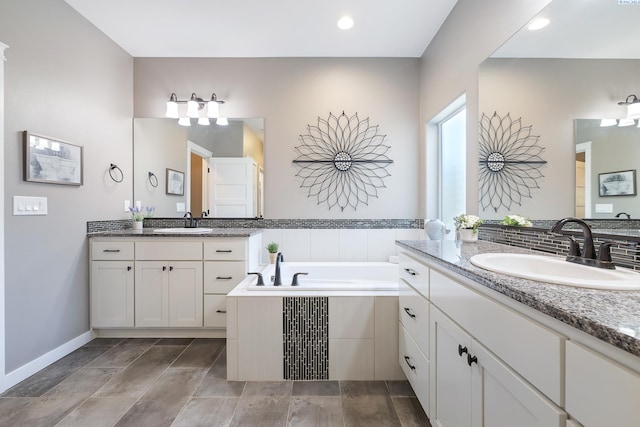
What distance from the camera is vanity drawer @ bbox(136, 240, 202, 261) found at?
2402 mm

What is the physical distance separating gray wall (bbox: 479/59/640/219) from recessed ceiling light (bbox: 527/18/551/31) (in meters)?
0.14

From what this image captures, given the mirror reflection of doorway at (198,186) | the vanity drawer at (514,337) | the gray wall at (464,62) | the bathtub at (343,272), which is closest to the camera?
the vanity drawer at (514,337)

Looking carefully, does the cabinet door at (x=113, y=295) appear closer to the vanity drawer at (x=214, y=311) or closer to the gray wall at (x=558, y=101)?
the vanity drawer at (x=214, y=311)

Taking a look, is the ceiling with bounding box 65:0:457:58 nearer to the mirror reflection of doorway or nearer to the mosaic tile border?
the mirror reflection of doorway

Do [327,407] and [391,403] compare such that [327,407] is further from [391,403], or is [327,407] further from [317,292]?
[317,292]

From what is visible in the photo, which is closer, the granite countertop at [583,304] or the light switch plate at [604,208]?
the granite countertop at [583,304]

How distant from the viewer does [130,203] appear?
9.50ft

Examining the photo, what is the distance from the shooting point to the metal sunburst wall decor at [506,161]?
4.76ft

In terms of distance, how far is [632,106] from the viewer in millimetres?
991

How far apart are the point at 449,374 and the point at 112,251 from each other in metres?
2.57

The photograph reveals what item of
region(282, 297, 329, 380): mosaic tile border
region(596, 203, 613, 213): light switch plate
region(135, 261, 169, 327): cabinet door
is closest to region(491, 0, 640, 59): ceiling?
region(596, 203, 613, 213): light switch plate

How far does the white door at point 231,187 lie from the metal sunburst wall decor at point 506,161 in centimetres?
203

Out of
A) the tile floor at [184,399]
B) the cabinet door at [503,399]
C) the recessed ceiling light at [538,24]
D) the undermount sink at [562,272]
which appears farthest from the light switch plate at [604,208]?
the tile floor at [184,399]

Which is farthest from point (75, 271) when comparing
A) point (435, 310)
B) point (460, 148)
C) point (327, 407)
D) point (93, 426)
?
point (460, 148)
